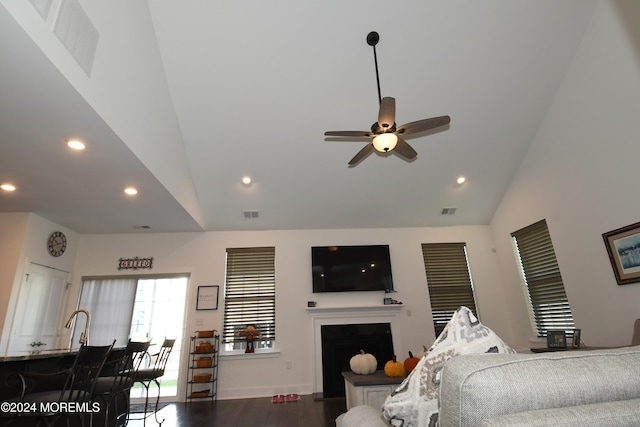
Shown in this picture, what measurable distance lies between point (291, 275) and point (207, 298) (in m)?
1.49

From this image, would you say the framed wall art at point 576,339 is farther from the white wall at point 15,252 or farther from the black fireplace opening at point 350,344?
the white wall at point 15,252

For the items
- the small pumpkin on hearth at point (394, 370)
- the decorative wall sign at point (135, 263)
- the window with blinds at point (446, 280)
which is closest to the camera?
the small pumpkin on hearth at point (394, 370)

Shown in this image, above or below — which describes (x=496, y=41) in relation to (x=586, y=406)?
above

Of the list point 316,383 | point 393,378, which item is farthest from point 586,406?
point 316,383

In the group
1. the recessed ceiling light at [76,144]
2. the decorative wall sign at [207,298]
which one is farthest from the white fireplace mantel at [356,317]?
the recessed ceiling light at [76,144]

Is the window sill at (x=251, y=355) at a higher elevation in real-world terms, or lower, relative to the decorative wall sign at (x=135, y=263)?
lower

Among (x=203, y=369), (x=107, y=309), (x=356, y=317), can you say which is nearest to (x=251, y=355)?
(x=203, y=369)

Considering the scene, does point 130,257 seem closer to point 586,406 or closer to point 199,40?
point 199,40

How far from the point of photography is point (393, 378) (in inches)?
116

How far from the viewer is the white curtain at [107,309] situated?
18.1 ft

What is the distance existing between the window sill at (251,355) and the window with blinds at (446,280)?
2.91m

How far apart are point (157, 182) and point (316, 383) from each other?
12.8 ft

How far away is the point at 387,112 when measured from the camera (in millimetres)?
2932

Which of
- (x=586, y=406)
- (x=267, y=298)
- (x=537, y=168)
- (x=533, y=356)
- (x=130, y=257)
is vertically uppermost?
(x=537, y=168)
